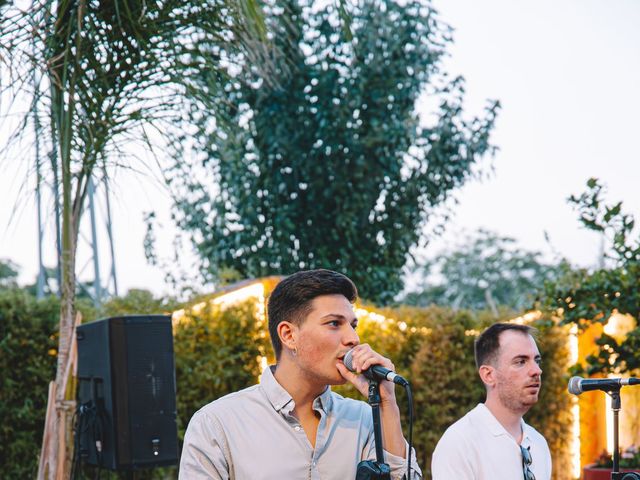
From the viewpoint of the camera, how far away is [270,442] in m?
2.70

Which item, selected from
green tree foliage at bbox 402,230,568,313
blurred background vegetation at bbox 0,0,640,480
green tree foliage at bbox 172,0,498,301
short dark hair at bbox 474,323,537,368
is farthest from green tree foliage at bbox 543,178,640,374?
green tree foliage at bbox 402,230,568,313

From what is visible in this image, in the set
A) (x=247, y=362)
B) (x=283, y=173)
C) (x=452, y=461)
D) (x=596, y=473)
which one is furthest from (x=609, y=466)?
(x=283, y=173)

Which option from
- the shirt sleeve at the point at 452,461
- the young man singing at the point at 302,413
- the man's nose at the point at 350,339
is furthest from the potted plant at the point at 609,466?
the man's nose at the point at 350,339

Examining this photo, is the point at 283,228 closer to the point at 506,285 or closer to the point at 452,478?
the point at 452,478

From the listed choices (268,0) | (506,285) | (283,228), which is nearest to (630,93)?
(283,228)

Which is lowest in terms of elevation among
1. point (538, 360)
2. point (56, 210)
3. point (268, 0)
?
point (538, 360)

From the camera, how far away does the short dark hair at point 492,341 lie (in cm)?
426

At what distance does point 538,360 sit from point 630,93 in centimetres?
869

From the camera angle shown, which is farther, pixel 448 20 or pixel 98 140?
pixel 448 20

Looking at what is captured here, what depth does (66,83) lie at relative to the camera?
15.2ft

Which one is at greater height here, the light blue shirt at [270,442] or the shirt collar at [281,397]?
the shirt collar at [281,397]

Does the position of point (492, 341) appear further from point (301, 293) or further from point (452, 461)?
point (301, 293)

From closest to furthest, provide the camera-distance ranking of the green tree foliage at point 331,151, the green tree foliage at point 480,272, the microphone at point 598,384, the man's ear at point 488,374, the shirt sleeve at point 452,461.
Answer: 1. the microphone at point 598,384
2. the shirt sleeve at point 452,461
3. the man's ear at point 488,374
4. the green tree foliage at point 331,151
5. the green tree foliage at point 480,272

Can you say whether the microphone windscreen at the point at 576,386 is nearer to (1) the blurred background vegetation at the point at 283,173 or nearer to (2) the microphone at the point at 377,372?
(2) the microphone at the point at 377,372
